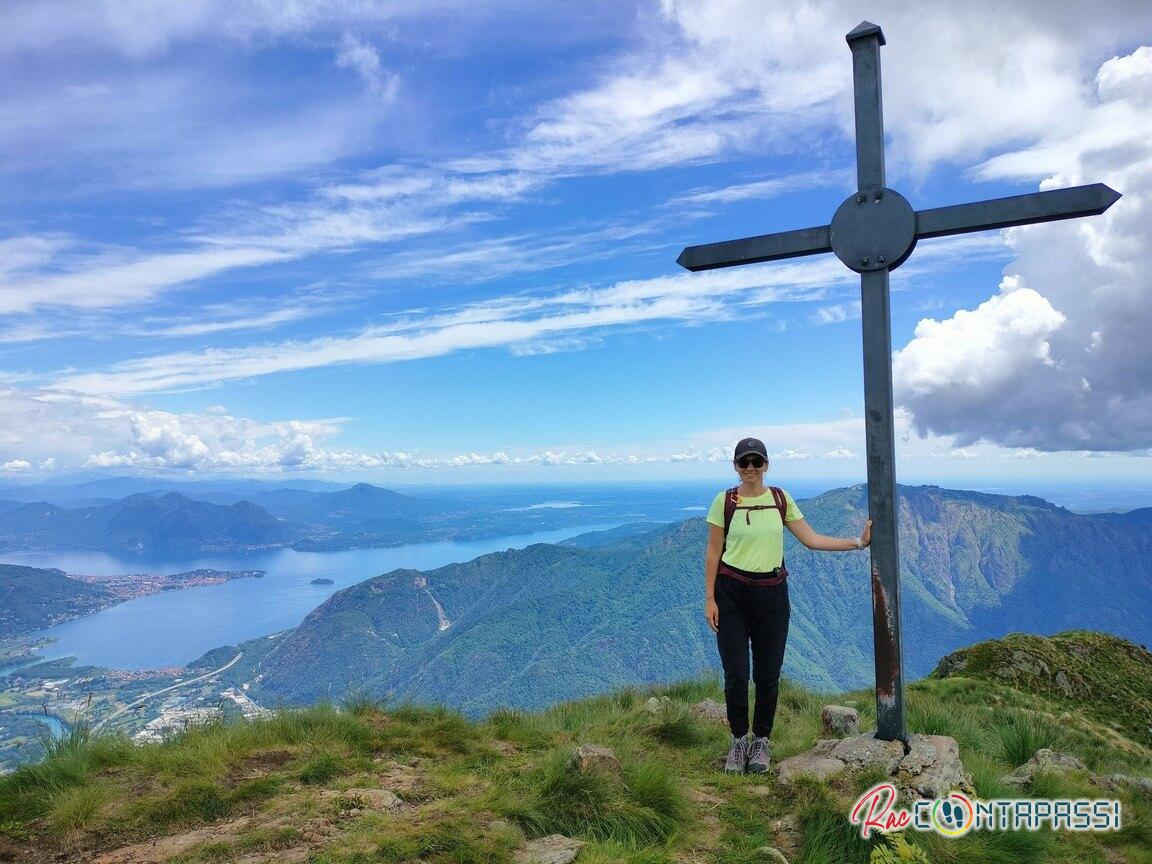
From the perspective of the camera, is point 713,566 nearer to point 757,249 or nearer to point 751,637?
point 751,637

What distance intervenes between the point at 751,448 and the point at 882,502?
1.38 metres

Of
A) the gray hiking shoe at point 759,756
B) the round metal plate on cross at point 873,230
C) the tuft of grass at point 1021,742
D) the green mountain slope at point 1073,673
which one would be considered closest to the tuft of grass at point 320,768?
the gray hiking shoe at point 759,756

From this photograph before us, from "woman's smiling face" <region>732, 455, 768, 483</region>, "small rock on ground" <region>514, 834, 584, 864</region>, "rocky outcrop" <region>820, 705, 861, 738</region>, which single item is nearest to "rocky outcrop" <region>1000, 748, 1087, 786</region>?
"rocky outcrop" <region>820, 705, 861, 738</region>

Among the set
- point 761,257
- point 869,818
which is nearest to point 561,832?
point 869,818

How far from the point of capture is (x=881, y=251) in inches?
222

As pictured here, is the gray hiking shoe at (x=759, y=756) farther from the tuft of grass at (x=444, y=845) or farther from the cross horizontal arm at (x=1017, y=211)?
the cross horizontal arm at (x=1017, y=211)

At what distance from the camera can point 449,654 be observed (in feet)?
635

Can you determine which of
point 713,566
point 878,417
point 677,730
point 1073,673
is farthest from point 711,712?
point 1073,673

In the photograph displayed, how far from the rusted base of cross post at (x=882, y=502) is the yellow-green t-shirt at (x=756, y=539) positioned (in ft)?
3.23

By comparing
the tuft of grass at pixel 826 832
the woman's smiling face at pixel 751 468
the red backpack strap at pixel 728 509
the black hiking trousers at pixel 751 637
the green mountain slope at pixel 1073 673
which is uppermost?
the woman's smiling face at pixel 751 468

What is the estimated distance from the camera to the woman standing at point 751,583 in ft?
17.1

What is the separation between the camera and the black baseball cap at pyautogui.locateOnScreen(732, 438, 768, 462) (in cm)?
525

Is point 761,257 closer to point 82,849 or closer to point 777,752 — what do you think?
point 777,752

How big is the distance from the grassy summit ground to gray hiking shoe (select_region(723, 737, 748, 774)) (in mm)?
156
